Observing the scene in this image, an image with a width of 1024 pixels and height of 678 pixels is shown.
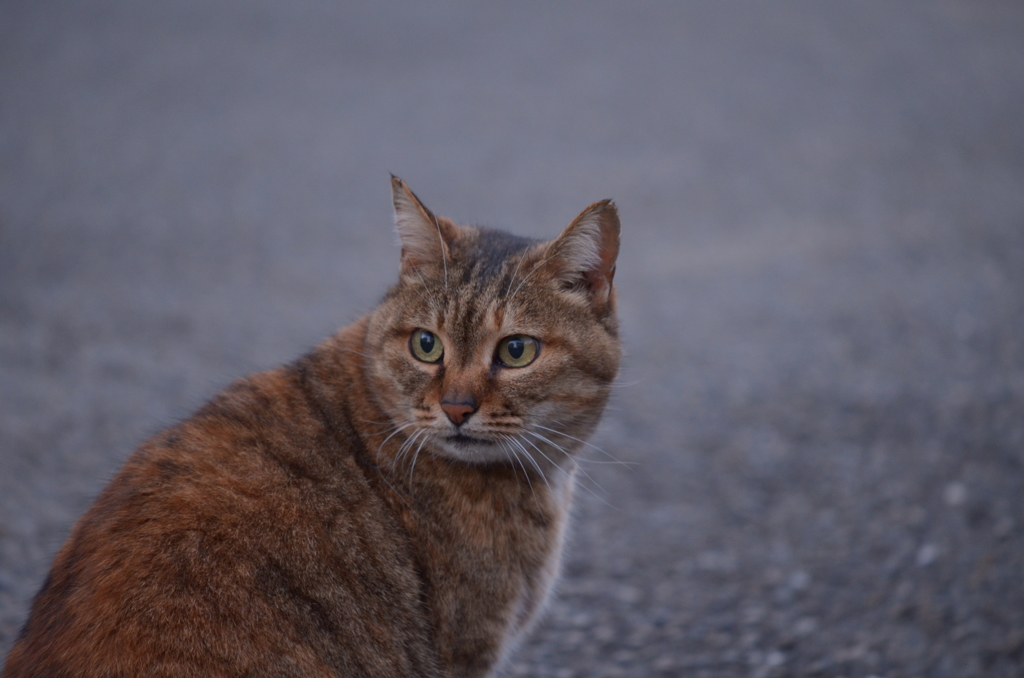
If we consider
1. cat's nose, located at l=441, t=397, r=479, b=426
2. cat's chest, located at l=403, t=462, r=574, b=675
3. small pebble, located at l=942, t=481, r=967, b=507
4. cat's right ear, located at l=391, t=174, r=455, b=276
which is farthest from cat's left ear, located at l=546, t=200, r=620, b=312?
small pebble, located at l=942, t=481, r=967, b=507

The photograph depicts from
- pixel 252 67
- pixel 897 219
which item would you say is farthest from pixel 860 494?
pixel 252 67

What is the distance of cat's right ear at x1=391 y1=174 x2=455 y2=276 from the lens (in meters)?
2.90

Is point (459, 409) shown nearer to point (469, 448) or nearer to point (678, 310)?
point (469, 448)

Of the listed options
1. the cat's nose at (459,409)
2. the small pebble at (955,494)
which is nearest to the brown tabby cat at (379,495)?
the cat's nose at (459,409)

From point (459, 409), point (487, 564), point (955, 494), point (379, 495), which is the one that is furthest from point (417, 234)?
point (955, 494)

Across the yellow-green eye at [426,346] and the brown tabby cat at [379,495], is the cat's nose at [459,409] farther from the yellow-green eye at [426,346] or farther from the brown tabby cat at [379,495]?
the yellow-green eye at [426,346]

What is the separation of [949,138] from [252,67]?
9.99 metres

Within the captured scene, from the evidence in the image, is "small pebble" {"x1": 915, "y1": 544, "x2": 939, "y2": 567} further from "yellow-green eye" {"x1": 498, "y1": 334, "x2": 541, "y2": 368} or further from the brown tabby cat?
"yellow-green eye" {"x1": 498, "y1": 334, "x2": 541, "y2": 368}

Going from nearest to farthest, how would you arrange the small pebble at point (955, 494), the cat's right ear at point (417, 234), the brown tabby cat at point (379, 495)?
the brown tabby cat at point (379, 495)
the cat's right ear at point (417, 234)
the small pebble at point (955, 494)

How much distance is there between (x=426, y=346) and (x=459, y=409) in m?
0.35

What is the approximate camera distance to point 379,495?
266 centimetres

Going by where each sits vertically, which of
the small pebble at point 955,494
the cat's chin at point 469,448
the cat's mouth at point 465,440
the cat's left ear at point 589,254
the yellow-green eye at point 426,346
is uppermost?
the cat's left ear at point 589,254

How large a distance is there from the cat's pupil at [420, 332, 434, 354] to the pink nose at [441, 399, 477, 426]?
0.93 ft

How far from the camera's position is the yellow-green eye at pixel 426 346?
9.20 feet
